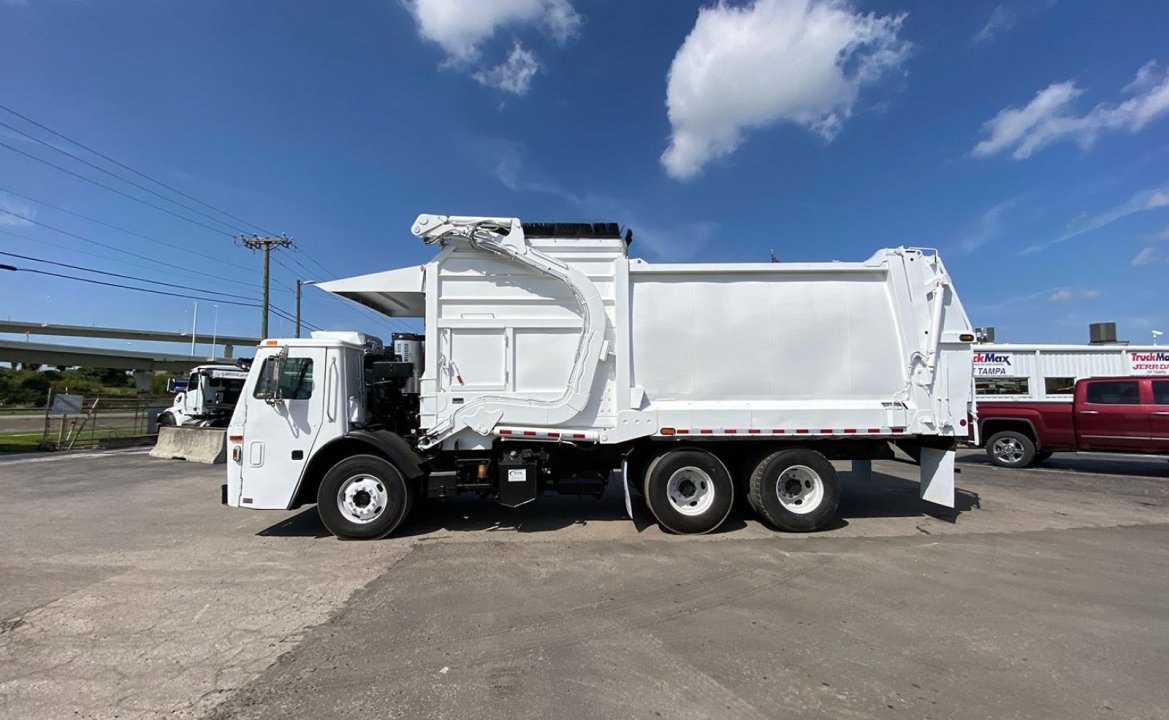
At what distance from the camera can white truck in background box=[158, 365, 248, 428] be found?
19625 mm

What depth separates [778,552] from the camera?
568cm

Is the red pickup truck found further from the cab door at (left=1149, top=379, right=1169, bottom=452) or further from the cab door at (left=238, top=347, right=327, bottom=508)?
the cab door at (left=238, top=347, right=327, bottom=508)

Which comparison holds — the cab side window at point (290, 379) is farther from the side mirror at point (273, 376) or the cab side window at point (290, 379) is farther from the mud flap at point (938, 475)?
the mud flap at point (938, 475)

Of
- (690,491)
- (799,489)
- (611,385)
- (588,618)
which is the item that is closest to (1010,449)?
(799,489)

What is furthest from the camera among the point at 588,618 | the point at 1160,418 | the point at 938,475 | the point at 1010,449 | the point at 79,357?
the point at 79,357

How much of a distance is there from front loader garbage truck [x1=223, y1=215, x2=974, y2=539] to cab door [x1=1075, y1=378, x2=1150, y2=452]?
21.1 feet

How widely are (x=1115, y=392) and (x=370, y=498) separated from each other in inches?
524

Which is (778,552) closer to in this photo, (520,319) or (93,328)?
(520,319)

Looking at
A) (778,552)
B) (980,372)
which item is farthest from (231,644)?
(980,372)

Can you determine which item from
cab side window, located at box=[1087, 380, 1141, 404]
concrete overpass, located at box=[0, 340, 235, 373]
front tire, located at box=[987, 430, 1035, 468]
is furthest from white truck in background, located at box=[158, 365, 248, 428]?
concrete overpass, located at box=[0, 340, 235, 373]

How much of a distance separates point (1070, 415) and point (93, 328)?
346 feet

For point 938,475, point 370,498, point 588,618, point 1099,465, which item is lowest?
point 588,618

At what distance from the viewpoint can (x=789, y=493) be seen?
6574mm

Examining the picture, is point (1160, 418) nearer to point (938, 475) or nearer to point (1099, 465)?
point (1099, 465)
